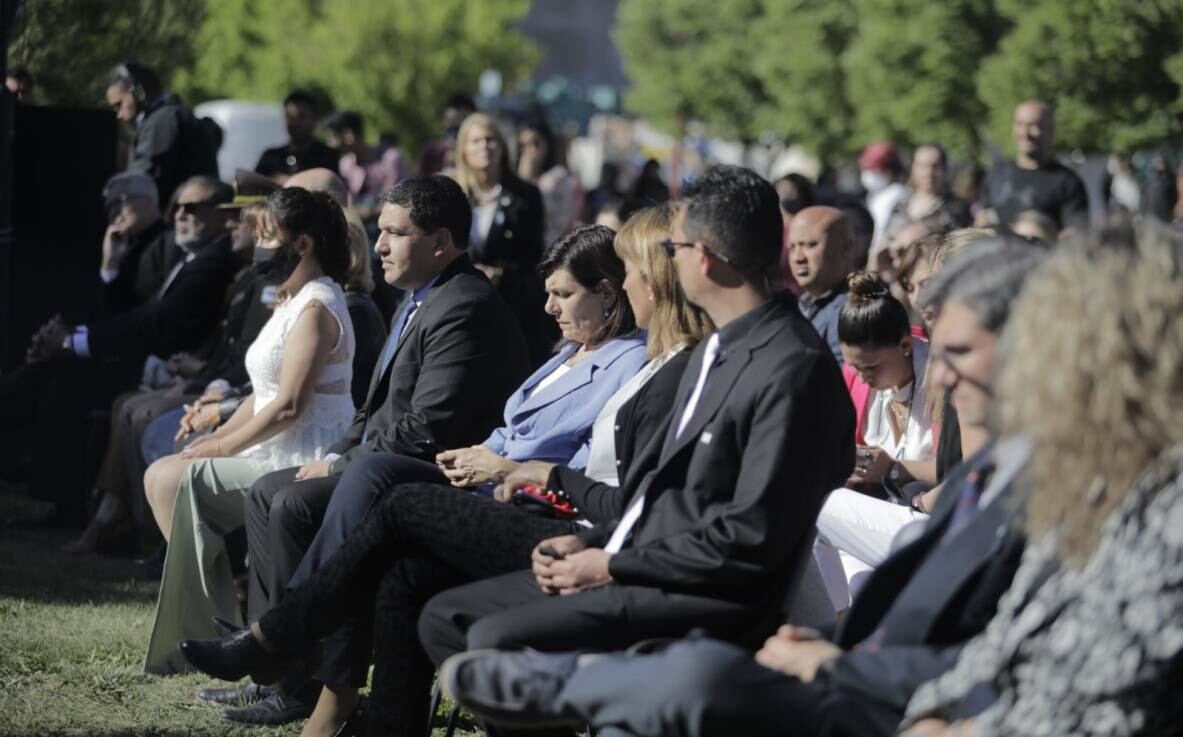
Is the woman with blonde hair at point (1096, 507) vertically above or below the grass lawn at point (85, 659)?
above

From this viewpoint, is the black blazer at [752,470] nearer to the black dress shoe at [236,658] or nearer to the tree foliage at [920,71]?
the black dress shoe at [236,658]

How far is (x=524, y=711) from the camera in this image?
3574mm

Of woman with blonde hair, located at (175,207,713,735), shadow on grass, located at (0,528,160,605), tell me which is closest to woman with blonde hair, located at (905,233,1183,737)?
woman with blonde hair, located at (175,207,713,735)

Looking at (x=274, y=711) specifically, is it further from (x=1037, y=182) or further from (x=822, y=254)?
(x=1037, y=182)

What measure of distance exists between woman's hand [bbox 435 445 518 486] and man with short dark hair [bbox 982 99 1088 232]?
6052mm

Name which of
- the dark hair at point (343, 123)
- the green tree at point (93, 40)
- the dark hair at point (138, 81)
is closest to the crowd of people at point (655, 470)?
the dark hair at point (138, 81)

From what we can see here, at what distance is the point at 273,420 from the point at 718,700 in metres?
3.54

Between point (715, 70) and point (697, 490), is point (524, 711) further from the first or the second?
point (715, 70)

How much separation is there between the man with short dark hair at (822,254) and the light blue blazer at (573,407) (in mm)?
1941

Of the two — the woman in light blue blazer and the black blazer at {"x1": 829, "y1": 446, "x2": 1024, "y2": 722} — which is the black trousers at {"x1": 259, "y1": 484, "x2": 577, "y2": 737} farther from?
the black blazer at {"x1": 829, "y1": 446, "x2": 1024, "y2": 722}

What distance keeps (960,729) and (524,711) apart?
3.02 ft

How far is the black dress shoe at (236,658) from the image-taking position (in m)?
5.22

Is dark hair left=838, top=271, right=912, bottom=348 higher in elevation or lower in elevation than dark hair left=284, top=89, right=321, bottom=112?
lower

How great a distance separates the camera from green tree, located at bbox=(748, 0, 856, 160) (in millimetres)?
30125
